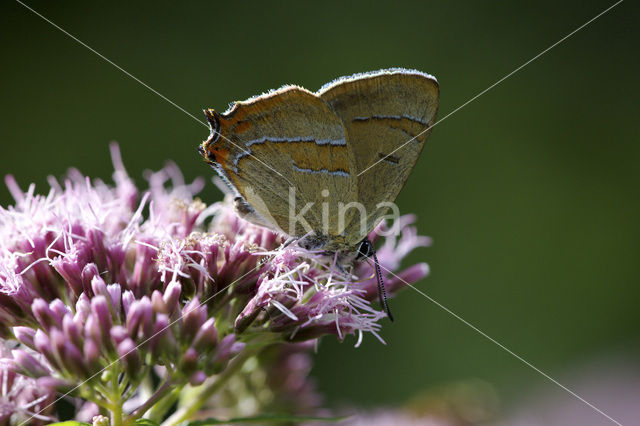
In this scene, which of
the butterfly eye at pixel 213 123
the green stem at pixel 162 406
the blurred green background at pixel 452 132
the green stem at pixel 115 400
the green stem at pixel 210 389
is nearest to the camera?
the green stem at pixel 115 400

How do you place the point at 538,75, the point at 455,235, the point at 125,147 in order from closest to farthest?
1. the point at 125,147
2. the point at 455,235
3. the point at 538,75

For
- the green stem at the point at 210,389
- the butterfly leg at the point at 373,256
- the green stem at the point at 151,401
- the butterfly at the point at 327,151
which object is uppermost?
the butterfly at the point at 327,151

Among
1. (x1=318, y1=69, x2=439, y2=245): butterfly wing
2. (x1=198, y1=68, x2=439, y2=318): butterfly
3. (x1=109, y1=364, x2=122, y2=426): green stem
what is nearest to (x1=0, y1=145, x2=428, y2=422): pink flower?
(x1=109, y1=364, x2=122, y2=426): green stem

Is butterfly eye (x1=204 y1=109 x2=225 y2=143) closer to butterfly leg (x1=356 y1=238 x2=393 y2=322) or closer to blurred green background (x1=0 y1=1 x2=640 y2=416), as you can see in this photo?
butterfly leg (x1=356 y1=238 x2=393 y2=322)

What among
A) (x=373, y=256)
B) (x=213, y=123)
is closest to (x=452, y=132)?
(x=373, y=256)

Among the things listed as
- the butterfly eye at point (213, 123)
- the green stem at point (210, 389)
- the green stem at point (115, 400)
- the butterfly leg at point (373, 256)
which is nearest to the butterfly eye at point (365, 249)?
the butterfly leg at point (373, 256)

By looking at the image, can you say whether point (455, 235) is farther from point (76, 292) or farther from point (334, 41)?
point (76, 292)

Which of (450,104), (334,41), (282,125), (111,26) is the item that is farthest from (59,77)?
(282,125)

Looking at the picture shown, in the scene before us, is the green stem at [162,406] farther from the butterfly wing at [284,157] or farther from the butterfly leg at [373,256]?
the butterfly leg at [373,256]
